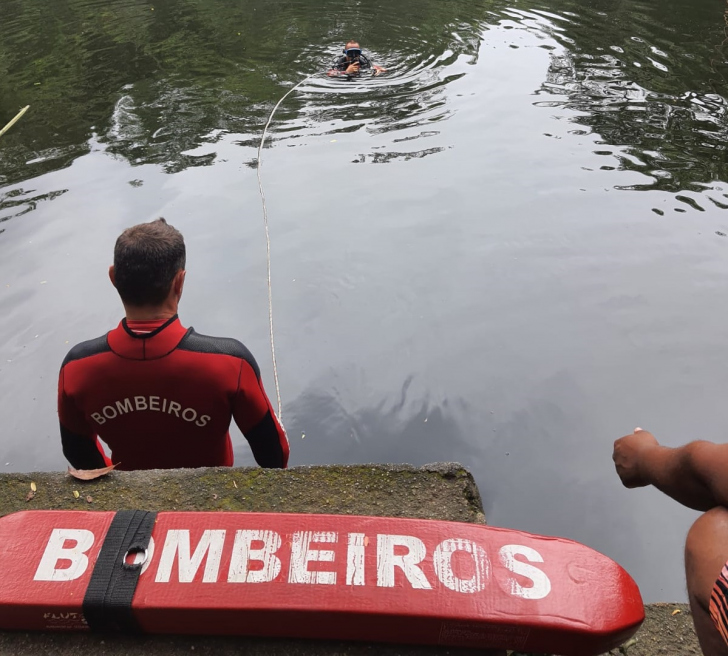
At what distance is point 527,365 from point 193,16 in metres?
14.0

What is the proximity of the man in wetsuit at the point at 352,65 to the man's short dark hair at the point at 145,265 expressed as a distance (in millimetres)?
9352

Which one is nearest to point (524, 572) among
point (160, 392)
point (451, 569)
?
point (451, 569)

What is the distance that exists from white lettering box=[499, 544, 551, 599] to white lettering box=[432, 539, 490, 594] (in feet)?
0.20

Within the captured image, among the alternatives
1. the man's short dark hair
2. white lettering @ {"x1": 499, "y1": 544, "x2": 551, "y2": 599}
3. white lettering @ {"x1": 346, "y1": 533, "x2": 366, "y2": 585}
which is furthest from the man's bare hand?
the man's short dark hair

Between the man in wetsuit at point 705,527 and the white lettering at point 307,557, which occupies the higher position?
the man in wetsuit at point 705,527

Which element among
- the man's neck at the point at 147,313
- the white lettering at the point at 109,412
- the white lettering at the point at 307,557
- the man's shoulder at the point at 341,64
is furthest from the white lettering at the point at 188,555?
the man's shoulder at the point at 341,64

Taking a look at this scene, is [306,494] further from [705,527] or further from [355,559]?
[705,527]

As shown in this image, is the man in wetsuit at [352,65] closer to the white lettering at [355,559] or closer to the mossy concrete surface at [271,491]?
the mossy concrete surface at [271,491]

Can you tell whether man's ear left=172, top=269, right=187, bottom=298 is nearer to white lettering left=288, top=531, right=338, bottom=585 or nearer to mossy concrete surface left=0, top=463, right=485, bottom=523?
mossy concrete surface left=0, top=463, right=485, bottom=523

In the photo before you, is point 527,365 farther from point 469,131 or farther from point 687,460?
point 469,131

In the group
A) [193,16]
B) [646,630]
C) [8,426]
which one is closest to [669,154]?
[646,630]

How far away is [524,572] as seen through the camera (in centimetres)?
168

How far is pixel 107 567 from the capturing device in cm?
170

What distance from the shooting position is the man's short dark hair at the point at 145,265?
6.60ft
